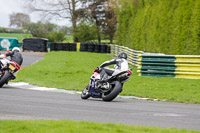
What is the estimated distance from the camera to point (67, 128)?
243 inches

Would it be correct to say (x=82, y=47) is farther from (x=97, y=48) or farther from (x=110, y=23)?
(x=110, y=23)

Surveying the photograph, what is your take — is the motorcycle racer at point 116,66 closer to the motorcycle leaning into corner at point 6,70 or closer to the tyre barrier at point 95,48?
the motorcycle leaning into corner at point 6,70

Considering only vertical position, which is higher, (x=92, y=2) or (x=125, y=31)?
(x=92, y=2)

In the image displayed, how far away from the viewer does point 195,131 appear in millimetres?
6496

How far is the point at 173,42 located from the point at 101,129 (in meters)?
14.6

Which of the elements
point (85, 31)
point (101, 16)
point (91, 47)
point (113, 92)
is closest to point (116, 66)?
point (113, 92)

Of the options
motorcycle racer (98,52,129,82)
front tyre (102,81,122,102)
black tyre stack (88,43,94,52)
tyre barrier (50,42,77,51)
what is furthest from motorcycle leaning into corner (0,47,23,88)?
tyre barrier (50,42,77,51)

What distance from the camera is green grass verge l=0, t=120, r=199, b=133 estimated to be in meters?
6.03

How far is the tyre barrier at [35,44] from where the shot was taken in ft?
153

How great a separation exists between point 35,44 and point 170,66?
101 feet

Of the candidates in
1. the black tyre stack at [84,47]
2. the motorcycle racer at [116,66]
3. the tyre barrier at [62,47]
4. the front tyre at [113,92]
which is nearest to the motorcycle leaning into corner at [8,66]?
the motorcycle racer at [116,66]

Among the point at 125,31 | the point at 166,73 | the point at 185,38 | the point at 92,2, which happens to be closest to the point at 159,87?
the point at 166,73

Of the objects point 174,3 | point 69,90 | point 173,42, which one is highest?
point 174,3

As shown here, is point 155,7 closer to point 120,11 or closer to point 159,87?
point 159,87
